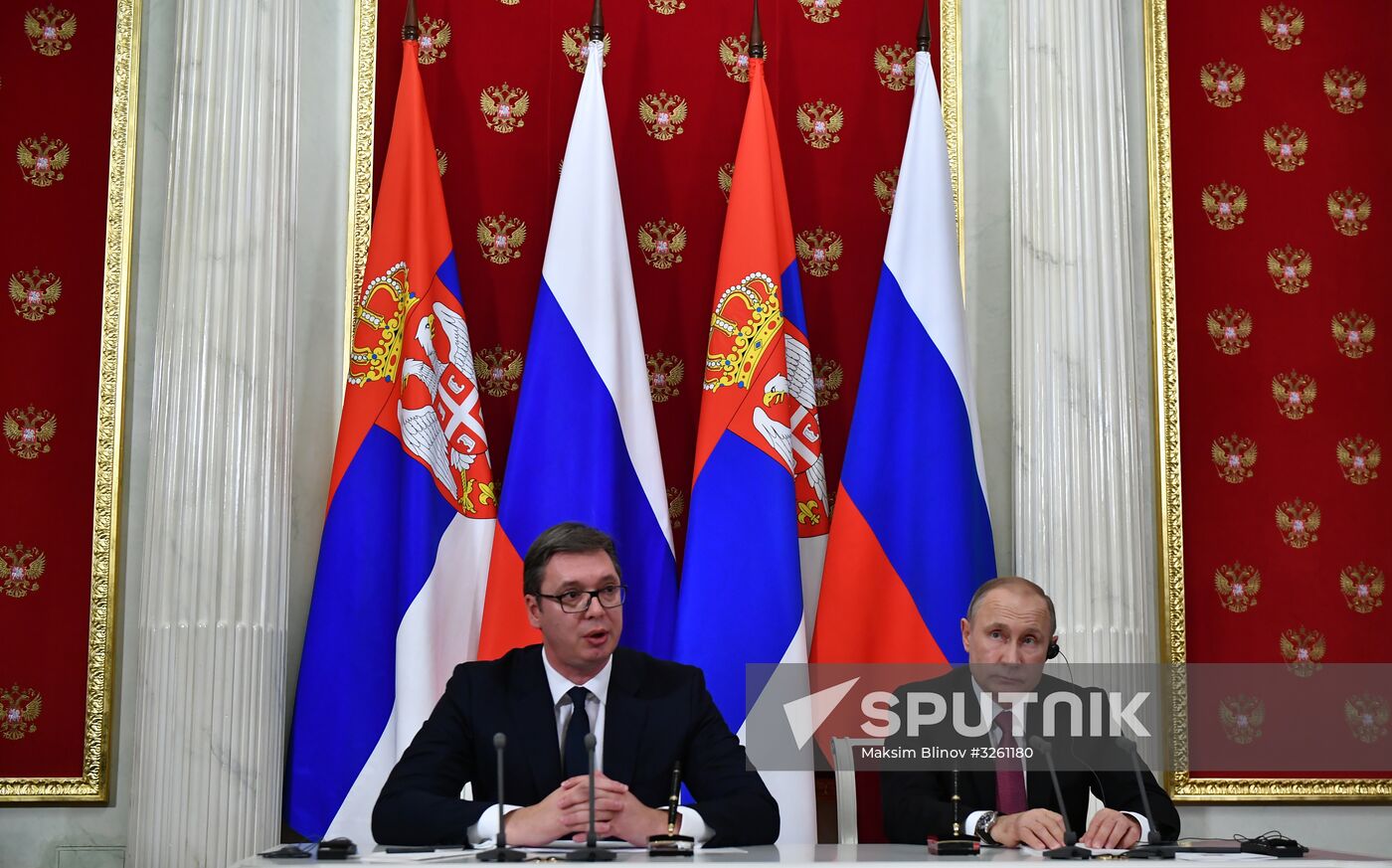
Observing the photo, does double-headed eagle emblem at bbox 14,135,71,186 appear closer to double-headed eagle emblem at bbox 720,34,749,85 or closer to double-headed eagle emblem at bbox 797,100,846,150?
double-headed eagle emblem at bbox 720,34,749,85

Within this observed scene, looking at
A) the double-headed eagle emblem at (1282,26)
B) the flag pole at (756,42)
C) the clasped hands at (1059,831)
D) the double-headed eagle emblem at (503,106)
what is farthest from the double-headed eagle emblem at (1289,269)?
the clasped hands at (1059,831)

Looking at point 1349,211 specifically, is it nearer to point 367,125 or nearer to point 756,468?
point 756,468

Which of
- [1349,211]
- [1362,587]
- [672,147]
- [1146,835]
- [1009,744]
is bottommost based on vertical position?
[1146,835]

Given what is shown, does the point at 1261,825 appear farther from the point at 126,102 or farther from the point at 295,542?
the point at 126,102

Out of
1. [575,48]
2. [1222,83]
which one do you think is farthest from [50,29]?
[1222,83]

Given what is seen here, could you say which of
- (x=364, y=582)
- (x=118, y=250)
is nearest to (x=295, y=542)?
(x=364, y=582)

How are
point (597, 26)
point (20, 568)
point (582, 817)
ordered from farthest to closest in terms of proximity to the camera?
point (597, 26) → point (20, 568) → point (582, 817)

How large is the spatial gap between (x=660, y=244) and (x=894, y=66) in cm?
105

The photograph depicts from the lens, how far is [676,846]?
265 cm

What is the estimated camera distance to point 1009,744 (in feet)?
10.7

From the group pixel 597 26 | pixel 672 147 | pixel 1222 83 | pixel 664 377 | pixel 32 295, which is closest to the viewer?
pixel 32 295

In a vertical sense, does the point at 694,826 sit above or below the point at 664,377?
below

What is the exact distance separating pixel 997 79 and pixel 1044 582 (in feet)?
5.84

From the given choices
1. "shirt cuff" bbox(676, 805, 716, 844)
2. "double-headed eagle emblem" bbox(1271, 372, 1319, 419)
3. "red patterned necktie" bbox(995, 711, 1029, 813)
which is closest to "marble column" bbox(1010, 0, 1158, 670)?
"double-headed eagle emblem" bbox(1271, 372, 1319, 419)
